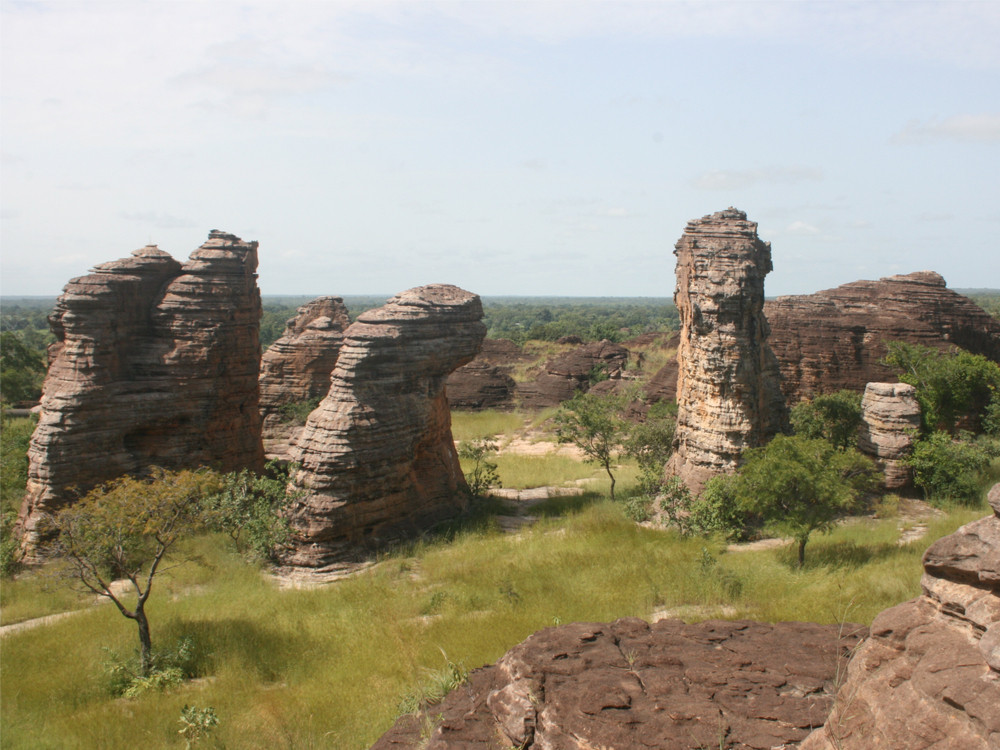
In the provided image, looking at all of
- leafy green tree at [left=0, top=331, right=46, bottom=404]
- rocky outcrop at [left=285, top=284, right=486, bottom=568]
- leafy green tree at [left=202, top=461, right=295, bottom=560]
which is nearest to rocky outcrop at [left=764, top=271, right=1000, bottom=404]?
rocky outcrop at [left=285, top=284, right=486, bottom=568]

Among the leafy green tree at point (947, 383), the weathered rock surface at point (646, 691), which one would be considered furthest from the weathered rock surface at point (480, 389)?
the weathered rock surface at point (646, 691)

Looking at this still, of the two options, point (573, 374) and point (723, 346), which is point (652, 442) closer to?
point (723, 346)

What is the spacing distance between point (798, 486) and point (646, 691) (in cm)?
733

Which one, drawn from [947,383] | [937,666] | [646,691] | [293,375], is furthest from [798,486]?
[293,375]

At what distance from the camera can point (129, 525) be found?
34.1 feet

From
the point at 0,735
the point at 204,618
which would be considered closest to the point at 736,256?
the point at 204,618

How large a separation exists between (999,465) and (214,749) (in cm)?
1860

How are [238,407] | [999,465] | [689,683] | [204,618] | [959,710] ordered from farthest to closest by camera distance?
1. [238,407]
2. [999,465]
3. [204,618]
4. [689,683]
5. [959,710]

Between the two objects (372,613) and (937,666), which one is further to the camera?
(372,613)

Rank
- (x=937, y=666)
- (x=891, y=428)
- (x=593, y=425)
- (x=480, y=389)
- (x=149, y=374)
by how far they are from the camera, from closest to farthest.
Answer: (x=937, y=666) → (x=891, y=428) → (x=149, y=374) → (x=593, y=425) → (x=480, y=389)

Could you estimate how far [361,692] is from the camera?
8.44m

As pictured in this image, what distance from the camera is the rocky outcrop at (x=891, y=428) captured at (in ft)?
52.1

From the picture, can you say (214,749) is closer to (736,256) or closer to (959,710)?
(959,710)

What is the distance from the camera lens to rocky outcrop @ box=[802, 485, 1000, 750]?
3.84 metres
